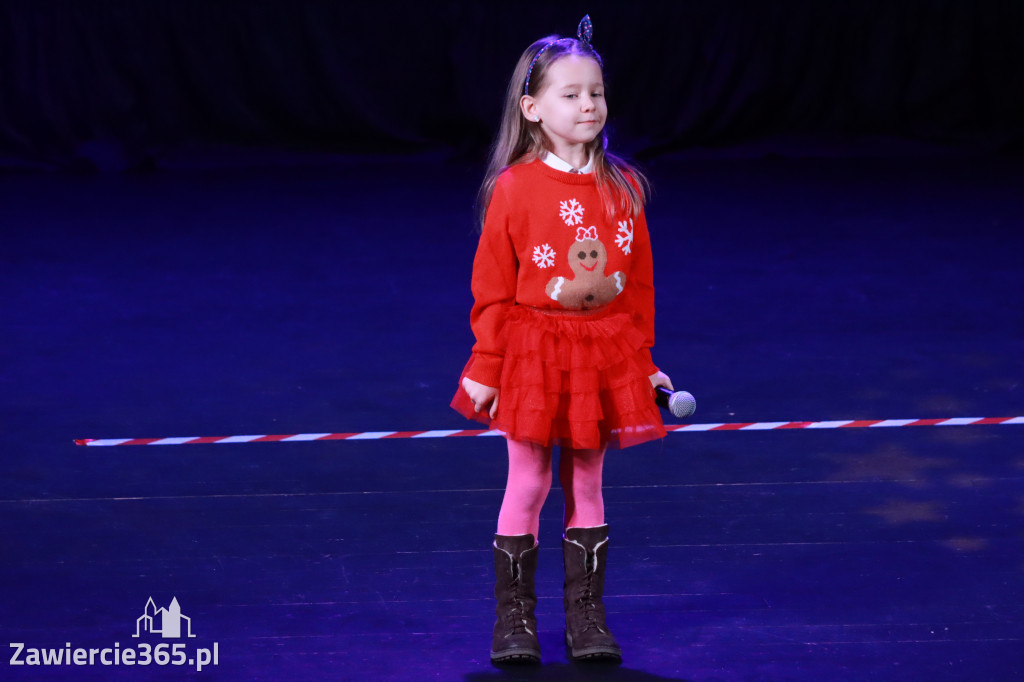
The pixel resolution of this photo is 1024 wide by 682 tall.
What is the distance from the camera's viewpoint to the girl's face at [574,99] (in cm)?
242

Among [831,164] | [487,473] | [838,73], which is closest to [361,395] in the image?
[487,473]

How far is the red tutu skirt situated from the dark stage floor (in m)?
0.48

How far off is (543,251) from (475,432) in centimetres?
157

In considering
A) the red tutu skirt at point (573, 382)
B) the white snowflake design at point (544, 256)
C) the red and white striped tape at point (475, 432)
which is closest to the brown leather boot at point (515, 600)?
the red tutu skirt at point (573, 382)

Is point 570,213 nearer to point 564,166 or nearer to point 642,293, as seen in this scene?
point 564,166

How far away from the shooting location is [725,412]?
13.4 ft

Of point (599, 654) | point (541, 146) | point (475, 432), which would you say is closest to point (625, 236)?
point (541, 146)

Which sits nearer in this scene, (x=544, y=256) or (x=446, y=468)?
(x=544, y=256)

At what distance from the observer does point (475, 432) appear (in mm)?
3926

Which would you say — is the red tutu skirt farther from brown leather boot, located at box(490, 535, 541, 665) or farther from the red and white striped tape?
the red and white striped tape

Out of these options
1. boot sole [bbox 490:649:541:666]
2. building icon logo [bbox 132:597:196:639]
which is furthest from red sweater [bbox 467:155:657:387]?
building icon logo [bbox 132:597:196:639]

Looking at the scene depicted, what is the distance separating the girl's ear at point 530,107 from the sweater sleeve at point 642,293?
0.91 feet

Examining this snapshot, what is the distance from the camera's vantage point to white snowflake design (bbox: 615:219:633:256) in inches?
97.0

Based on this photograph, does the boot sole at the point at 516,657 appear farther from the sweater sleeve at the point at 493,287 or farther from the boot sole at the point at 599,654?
the sweater sleeve at the point at 493,287
